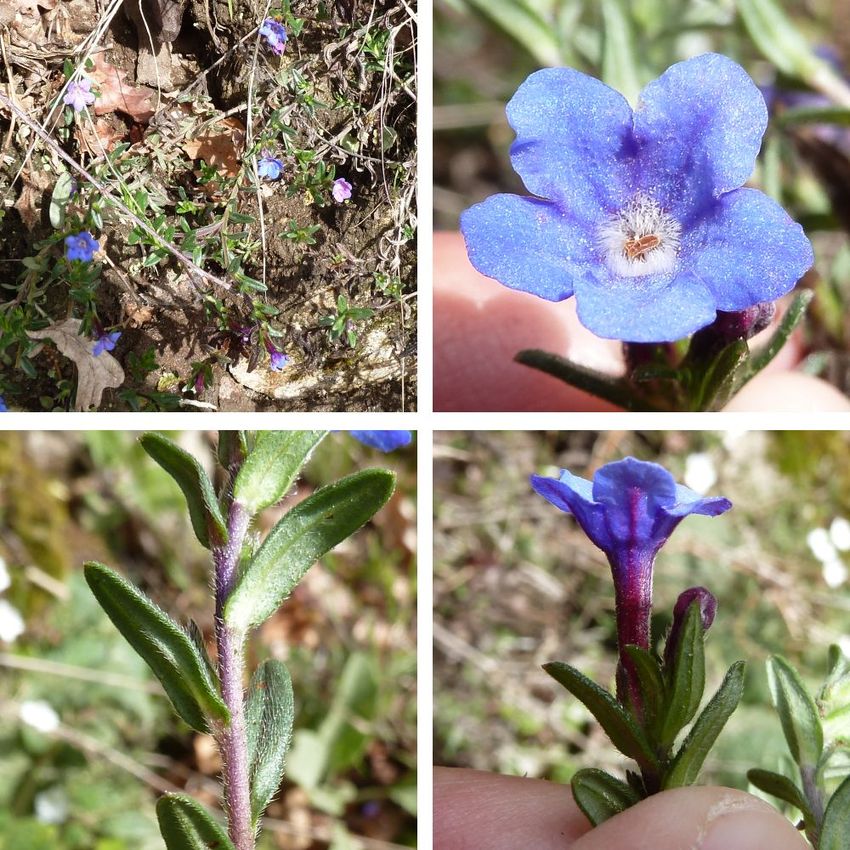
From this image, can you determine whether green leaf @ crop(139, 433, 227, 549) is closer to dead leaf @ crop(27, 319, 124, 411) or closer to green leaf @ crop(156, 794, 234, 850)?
green leaf @ crop(156, 794, 234, 850)

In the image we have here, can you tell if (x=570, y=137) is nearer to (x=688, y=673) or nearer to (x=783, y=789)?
(x=688, y=673)

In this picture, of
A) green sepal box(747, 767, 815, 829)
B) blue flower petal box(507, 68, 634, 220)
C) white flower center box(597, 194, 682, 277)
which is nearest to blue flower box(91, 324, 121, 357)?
blue flower petal box(507, 68, 634, 220)

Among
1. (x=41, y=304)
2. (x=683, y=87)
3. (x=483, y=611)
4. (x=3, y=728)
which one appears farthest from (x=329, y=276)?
(x=3, y=728)

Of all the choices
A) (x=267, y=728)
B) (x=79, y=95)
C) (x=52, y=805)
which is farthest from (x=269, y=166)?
(x=52, y=805)

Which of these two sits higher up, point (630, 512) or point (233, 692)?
point (630, 512)

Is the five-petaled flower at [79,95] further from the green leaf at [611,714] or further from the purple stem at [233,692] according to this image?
the green leaf at [611,714]

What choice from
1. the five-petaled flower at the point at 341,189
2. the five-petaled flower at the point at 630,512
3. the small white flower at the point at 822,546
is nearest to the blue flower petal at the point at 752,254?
the five-petaled flower at the point at 630,512
